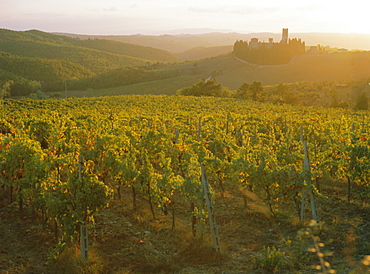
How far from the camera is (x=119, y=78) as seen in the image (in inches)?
4161

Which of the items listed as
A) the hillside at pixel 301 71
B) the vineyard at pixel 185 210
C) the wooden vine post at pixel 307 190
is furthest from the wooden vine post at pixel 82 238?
the hillside at pixel 301 71

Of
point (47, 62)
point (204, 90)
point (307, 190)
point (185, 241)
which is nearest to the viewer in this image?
point (185, 241)

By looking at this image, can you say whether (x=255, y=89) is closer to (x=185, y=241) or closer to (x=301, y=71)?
(x=301, y=71)

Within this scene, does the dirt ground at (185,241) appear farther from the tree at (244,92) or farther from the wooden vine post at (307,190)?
the tree at (244,92)

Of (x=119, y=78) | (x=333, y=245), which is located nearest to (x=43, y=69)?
(x=119, y=78)

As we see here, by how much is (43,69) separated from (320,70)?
290 feet

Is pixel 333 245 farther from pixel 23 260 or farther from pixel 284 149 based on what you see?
pixel 23 260

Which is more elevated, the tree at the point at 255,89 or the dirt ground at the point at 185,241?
the tree at the point at 255,89

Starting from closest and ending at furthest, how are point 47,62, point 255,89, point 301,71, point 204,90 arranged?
point 255,89 → point 204,90 → point 301,71 → point 47,62

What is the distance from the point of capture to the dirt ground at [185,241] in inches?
319

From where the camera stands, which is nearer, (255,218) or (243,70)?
(255,218)

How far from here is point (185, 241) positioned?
936cm

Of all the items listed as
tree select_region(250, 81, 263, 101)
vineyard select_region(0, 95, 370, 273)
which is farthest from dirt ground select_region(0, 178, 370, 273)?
tree select_region(250, 81, 263, 101)

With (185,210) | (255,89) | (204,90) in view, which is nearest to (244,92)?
(255,89)
